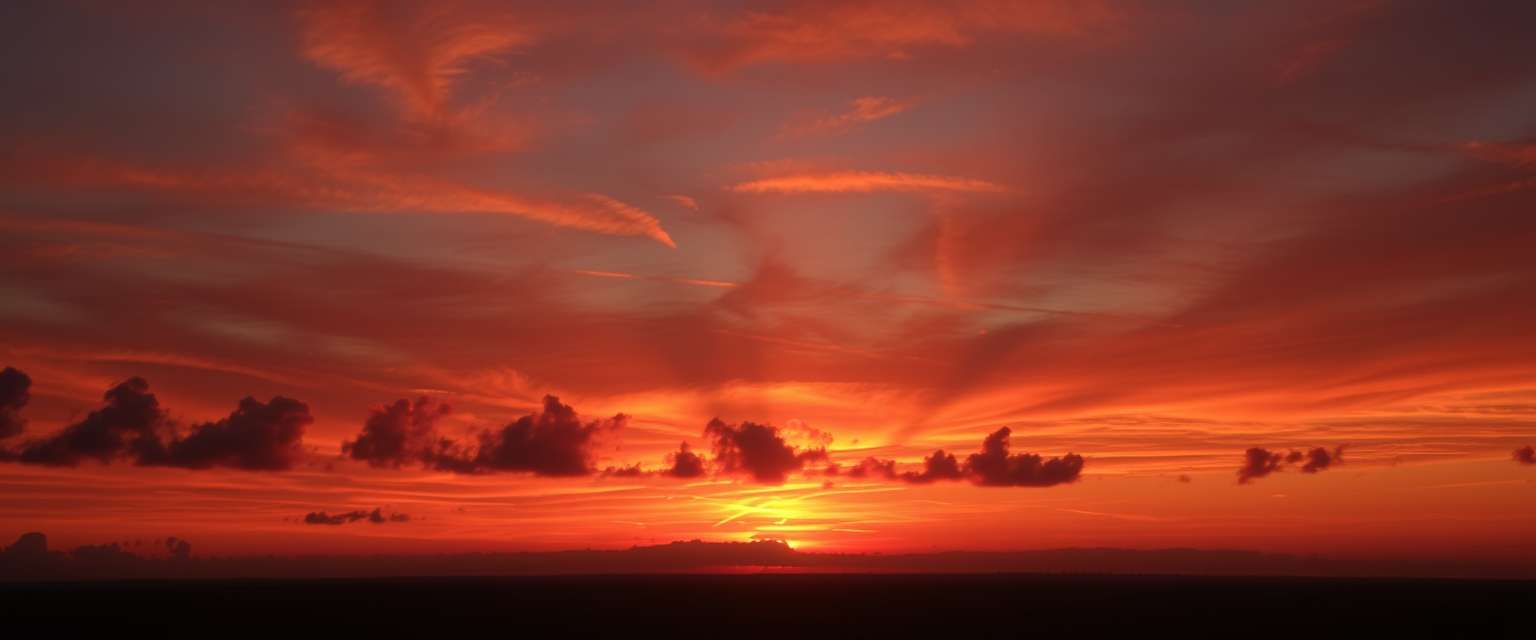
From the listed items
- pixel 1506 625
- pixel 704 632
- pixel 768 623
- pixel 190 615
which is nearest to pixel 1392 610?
pixel 1506 625

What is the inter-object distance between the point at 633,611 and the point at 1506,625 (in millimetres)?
115664

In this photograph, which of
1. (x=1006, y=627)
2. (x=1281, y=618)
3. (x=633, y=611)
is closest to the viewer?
(x=1006, y=627)

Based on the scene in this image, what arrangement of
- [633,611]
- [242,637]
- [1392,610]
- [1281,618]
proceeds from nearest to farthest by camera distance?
[242,637]
[1281,618]
[633,611]
[1392,610]

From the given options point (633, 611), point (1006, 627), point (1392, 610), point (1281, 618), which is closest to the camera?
point (1006, 627)

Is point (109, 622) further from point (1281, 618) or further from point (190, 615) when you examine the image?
point (1281, 618)

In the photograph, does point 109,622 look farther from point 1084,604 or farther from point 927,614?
point 1084,604

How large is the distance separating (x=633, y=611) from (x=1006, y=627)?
61.2 meters

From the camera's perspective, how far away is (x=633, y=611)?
174125mm

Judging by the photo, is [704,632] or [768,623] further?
[768,623]

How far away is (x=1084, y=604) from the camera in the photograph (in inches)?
7835

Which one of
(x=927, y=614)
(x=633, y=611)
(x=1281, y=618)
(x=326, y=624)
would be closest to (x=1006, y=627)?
(x=927, y=614)

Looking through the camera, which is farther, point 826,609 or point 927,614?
point 826,609

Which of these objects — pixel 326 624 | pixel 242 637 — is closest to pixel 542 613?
pixel 326 624

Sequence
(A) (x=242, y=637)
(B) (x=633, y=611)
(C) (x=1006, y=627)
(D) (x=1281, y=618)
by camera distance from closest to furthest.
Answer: (A) (x=242, y=637) < (C) (x=1006, y=627) < (D) (x=1281, y=618) < (B) (x=633, y=611)
